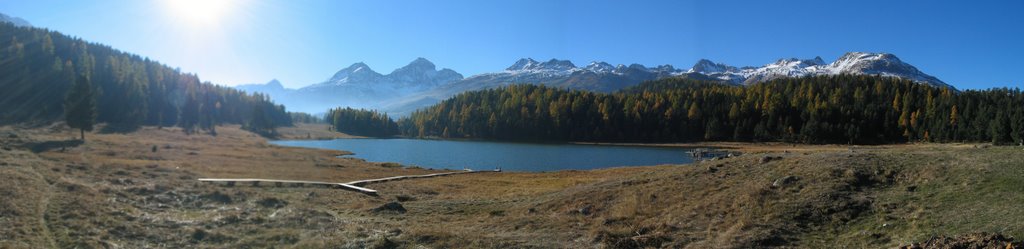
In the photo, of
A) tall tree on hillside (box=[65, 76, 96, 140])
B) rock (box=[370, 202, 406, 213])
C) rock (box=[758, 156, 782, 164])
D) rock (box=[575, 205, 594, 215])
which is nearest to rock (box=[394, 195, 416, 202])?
rock (box=[370, 202, 406, 213])

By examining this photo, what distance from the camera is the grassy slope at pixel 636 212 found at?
1703 cm

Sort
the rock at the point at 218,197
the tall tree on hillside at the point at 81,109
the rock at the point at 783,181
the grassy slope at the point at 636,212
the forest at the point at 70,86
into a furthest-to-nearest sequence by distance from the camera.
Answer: the forest at the point at 70,86
the tall tree on hillside at the point at 81,109
the rock at the point at 218,197
the rock at the point at 783,181
the grassy slope at the point at 636,212

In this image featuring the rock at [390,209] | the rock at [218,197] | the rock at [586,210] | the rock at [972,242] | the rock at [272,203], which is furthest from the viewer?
the rock at [218,197]

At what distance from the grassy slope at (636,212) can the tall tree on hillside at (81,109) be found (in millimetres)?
69487

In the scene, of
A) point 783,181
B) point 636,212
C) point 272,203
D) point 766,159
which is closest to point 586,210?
point 636,212

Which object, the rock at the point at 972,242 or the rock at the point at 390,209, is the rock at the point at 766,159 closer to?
the rock at the point at 972,242

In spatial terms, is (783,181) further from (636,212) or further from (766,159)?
(636,212)

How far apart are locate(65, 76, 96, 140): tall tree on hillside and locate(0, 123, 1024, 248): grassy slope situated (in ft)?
228

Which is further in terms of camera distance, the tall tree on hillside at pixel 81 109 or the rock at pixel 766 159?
the tall tree on hillside at pixel 81 109

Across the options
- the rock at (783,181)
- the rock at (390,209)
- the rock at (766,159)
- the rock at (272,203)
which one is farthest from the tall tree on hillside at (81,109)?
the rock at (783,181)

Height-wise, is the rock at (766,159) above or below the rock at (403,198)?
above

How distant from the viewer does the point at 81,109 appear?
8688cm

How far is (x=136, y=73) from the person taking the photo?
597 feet

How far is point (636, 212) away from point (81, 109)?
99.9 m
